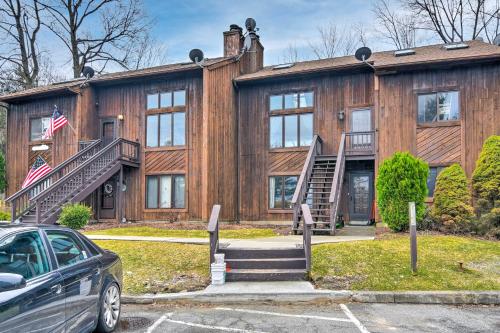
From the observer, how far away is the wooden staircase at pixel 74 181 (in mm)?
14781

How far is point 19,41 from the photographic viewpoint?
31.6 metres

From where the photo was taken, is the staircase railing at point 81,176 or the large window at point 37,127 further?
the large window at point 37,127

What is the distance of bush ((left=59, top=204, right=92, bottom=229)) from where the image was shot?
14117mm

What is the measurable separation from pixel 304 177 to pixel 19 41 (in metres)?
27.9

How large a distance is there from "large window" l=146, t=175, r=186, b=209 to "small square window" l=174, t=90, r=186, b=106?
→ 3.14 meters

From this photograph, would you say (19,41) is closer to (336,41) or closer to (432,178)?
(336,41)

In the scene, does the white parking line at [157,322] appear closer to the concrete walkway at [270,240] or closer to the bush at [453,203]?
the concrete walkway at [270,240]

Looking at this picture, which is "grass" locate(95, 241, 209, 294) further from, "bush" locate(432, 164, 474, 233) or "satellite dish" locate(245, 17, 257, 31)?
"satellite dish" locate(245, 17, 257, 31)

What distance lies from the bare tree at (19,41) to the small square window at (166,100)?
17959 millimetres

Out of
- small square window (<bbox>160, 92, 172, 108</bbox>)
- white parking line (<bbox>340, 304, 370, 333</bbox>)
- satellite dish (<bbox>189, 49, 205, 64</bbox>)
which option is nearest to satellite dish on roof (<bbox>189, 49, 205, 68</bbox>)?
satellite dish (<bbox>189, 49, 205, 64</bbox>)

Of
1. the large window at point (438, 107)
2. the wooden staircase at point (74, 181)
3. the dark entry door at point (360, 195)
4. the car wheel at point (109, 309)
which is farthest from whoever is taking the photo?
the dark entry door at point (360, 195)

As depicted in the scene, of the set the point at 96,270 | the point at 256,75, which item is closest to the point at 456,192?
the point at 256,75

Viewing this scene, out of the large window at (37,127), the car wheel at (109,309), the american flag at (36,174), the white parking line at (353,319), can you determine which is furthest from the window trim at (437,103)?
the large window at (37,127)

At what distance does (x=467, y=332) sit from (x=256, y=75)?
13858 mm
